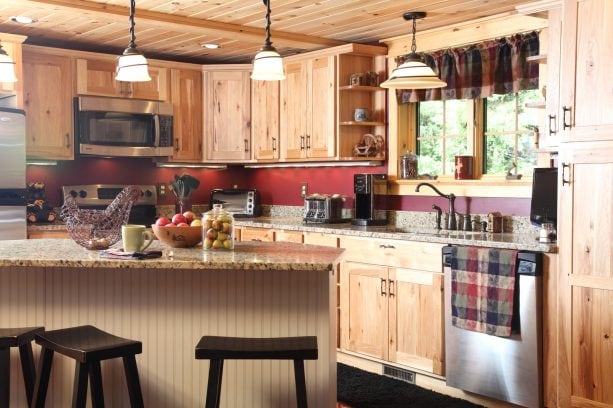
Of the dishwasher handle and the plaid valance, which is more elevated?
the plaid valance

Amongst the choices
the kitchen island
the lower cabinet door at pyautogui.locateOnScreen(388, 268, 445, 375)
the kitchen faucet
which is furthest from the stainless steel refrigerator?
the kitchen faucet

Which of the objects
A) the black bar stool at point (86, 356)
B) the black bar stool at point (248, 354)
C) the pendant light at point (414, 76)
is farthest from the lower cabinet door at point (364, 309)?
the black bar stool at point (86, 356)

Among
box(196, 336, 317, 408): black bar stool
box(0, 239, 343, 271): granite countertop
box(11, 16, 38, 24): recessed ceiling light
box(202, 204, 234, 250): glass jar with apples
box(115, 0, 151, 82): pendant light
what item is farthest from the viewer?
box(11, 16, 38, 24): recessed ceiling light

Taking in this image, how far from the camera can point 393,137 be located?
221 inches

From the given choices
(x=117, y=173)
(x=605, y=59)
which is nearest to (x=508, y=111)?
(x=605, y=59)

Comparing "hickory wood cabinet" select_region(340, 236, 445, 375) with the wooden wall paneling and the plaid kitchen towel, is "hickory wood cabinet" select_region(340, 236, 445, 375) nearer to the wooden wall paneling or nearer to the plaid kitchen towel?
the plaid kitchen towel

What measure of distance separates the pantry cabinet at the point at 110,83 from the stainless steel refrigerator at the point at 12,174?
2.36 ft

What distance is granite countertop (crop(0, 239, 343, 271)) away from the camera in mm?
2836

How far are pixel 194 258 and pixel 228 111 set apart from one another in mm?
3698

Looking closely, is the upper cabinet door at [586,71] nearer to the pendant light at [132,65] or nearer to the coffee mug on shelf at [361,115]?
the coffee mug on shelf at [361,115]

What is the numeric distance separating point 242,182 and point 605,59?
12.9ft

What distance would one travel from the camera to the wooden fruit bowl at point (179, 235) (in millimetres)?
3301

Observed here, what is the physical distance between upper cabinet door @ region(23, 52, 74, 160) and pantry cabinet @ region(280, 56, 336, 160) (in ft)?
5.47

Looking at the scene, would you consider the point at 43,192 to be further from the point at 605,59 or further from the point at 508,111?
the point at 605,59
